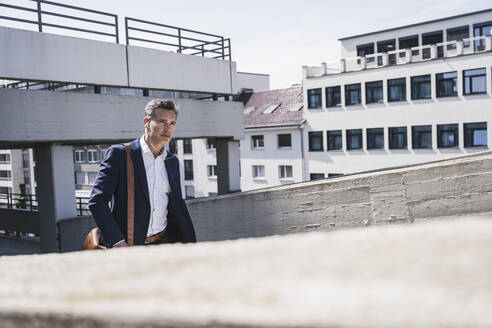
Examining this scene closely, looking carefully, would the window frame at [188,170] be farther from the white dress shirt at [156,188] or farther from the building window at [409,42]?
the white dress shirt at [156,188]

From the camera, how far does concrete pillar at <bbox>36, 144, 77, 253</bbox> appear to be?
402 inches

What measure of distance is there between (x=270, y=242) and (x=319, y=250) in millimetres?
138

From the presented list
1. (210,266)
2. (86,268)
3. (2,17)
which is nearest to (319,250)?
(210,266)

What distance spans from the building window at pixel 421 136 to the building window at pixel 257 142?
45.6ft

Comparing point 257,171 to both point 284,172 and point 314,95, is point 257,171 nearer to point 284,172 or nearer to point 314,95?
point 284,172

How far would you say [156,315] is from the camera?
2.34 ft

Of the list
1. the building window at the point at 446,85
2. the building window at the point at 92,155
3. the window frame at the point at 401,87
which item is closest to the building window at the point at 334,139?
the window frame at the point at 401,87

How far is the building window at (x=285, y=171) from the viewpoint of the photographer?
43.1m

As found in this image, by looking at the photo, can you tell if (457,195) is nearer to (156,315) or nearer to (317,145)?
(156,315)

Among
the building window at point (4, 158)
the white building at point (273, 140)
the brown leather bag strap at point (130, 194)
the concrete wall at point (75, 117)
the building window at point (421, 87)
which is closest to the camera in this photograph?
the brown leather bag strap at point (130, 194)

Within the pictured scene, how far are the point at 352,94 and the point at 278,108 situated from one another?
7.71 m

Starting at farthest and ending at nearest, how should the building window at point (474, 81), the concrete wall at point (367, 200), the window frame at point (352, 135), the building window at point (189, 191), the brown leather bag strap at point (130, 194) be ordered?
the building window at point (189, 191), the window frame at point (352, 135), the building window at point (474, 81), the concrete wall at point (367, 200), the brown leather bag strap at point (130, 194)

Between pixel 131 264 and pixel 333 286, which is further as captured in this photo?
pixel 131 264

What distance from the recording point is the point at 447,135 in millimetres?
35094
